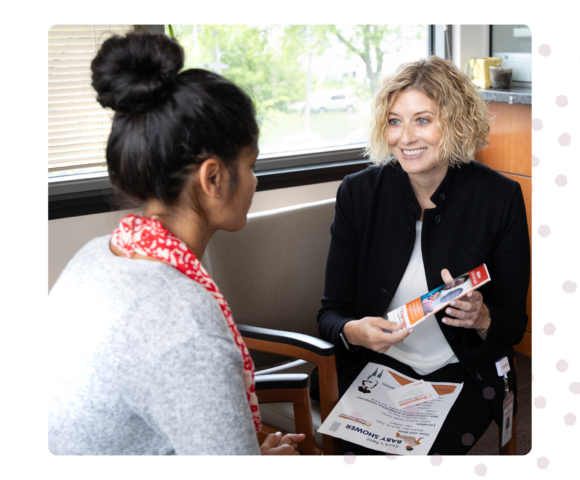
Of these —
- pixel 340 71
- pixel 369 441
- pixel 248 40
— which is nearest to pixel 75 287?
pixel 369 441

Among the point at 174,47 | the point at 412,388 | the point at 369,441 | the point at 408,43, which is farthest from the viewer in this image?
the point at 408,43

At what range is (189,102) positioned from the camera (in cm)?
91

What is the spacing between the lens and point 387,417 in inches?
55.1

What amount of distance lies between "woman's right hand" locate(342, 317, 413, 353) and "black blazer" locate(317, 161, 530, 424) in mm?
56

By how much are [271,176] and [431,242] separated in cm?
123

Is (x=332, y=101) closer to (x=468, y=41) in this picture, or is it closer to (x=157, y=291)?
(x=468, y=41)

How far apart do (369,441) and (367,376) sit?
0.93ft

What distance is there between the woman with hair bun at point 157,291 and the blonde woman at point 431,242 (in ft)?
2.33

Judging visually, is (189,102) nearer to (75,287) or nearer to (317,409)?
(75,287)

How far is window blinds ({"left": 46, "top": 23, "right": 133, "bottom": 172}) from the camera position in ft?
7.37

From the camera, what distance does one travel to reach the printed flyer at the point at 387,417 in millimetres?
1312

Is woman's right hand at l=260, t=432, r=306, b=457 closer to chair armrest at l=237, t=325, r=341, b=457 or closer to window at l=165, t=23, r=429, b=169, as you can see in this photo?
chair armrest at l=237, t=325, r=341, b=457

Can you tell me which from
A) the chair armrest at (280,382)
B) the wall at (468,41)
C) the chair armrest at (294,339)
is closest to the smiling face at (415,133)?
the chair armrest at (294,339)

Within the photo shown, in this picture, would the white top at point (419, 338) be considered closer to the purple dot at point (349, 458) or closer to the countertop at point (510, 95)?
the purple dot at point (349, 458)
